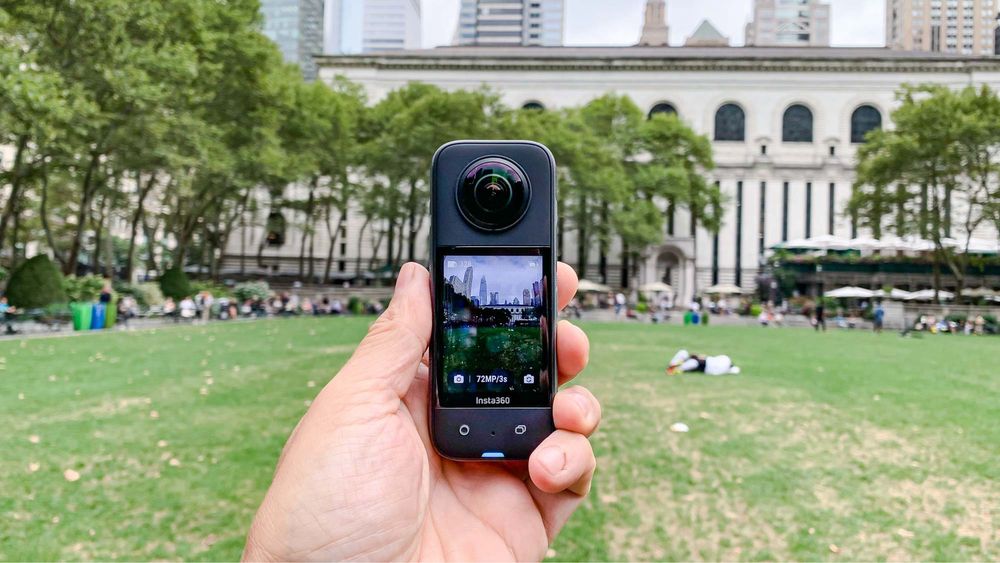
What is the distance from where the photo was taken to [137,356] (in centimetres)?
1420

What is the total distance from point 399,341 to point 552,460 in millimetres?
656

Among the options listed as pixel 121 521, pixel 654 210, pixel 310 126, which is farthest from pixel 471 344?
pixel 654 210

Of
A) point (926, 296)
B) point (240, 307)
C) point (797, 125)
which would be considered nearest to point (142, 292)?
point (240, 307)

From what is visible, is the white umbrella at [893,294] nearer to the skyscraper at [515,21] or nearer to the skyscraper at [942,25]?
the skyscraper at [942,25]

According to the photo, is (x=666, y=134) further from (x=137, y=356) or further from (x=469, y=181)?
(x=469, y=181)

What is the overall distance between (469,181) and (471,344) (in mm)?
614

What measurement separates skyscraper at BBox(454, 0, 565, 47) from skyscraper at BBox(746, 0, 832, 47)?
42.2 metres

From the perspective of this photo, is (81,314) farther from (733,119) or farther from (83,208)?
(733,119)

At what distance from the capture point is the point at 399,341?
2.27 meters

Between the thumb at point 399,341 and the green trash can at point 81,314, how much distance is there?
21.6 m

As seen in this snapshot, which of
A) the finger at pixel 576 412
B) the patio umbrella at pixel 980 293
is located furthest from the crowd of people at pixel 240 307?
the patio umbrella at pixel 980 293

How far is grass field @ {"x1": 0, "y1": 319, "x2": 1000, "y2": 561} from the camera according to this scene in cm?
485

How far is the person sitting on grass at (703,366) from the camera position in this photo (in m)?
13.0

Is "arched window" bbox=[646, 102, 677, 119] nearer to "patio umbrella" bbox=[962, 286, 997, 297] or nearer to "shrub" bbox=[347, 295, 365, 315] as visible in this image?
"patio umbrella" bbox=[962, 286, 997, 297]
